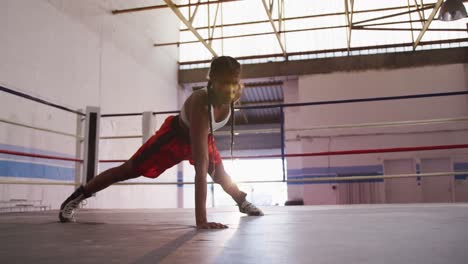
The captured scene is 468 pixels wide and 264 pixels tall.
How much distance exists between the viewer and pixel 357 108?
8812 millimetres

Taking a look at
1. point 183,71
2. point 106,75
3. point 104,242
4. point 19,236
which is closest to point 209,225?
point 104,242

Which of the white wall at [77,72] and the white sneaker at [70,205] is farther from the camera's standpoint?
the white wall at [77,72]

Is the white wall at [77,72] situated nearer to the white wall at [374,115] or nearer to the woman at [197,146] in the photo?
the woman at [197,146]

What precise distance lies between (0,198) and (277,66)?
6.63 metres

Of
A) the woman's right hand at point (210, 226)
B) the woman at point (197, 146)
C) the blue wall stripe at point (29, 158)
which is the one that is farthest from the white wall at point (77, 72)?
the woman's right hand at point (210, 226)

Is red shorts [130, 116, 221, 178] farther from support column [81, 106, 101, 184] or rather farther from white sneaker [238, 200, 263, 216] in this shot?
support column [81, 106, 101, 184]

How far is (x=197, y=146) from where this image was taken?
4.85ft

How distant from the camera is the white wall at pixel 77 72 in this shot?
14.5 ft

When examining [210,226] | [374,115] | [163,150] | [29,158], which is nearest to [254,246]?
[210,226]

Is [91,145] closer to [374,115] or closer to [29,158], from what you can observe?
[29,158]

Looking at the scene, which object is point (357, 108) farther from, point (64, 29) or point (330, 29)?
point (64, 29)

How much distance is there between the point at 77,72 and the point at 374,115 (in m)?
6.10

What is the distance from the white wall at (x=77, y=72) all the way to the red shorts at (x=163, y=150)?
9.96 feet

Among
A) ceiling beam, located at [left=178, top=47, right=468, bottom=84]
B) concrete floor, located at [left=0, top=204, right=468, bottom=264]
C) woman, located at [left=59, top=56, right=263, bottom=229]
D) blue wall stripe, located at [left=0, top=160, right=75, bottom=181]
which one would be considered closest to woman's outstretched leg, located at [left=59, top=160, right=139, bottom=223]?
woman, located at [left=59, top=56, right=263, bottom=229]
